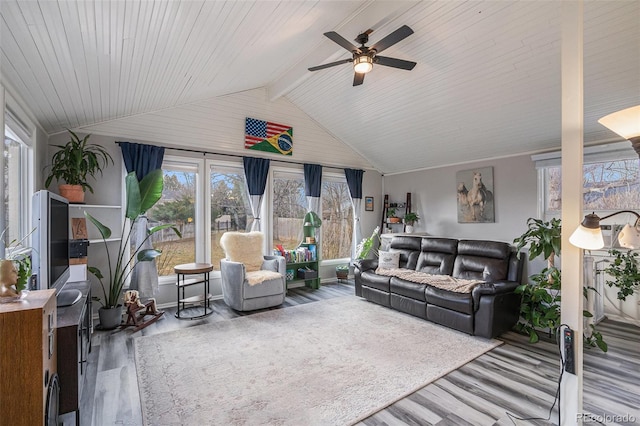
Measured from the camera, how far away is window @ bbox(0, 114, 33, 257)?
2.68 meters

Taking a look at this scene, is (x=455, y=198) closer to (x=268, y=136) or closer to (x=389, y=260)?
(x=389, y=260)

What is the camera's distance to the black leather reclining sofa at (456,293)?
3.23m

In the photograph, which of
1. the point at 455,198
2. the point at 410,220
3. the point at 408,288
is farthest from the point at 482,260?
the point at 410,220

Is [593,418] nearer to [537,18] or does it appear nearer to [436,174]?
[537,18]

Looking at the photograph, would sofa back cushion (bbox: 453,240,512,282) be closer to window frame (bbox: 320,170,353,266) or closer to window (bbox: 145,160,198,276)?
window frame (bbox: 320,170,353,266)

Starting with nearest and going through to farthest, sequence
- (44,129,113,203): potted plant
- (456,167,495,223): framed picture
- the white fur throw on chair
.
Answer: (44,129,113,203): potted plant < the white fur throw on chair < (456,167,495,223): framed picture

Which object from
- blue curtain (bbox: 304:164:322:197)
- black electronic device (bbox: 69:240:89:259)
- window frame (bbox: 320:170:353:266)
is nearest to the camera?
black electronic device (bbox: 69:240:89:259)

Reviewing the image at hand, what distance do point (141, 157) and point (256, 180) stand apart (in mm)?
1703

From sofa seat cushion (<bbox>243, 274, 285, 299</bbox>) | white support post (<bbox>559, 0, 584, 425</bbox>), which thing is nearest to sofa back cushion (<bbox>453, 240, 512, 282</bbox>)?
white support post (<bbox>559, 0, 584, 425</bbox>)

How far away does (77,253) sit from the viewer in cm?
320

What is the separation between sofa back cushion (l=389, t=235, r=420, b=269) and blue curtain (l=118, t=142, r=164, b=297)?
3704 millimetres

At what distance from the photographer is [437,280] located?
147 inches

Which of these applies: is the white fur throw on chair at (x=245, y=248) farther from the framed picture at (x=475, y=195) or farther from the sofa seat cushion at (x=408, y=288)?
the framed picture at (x=475, y=195)

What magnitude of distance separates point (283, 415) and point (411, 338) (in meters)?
1.75
